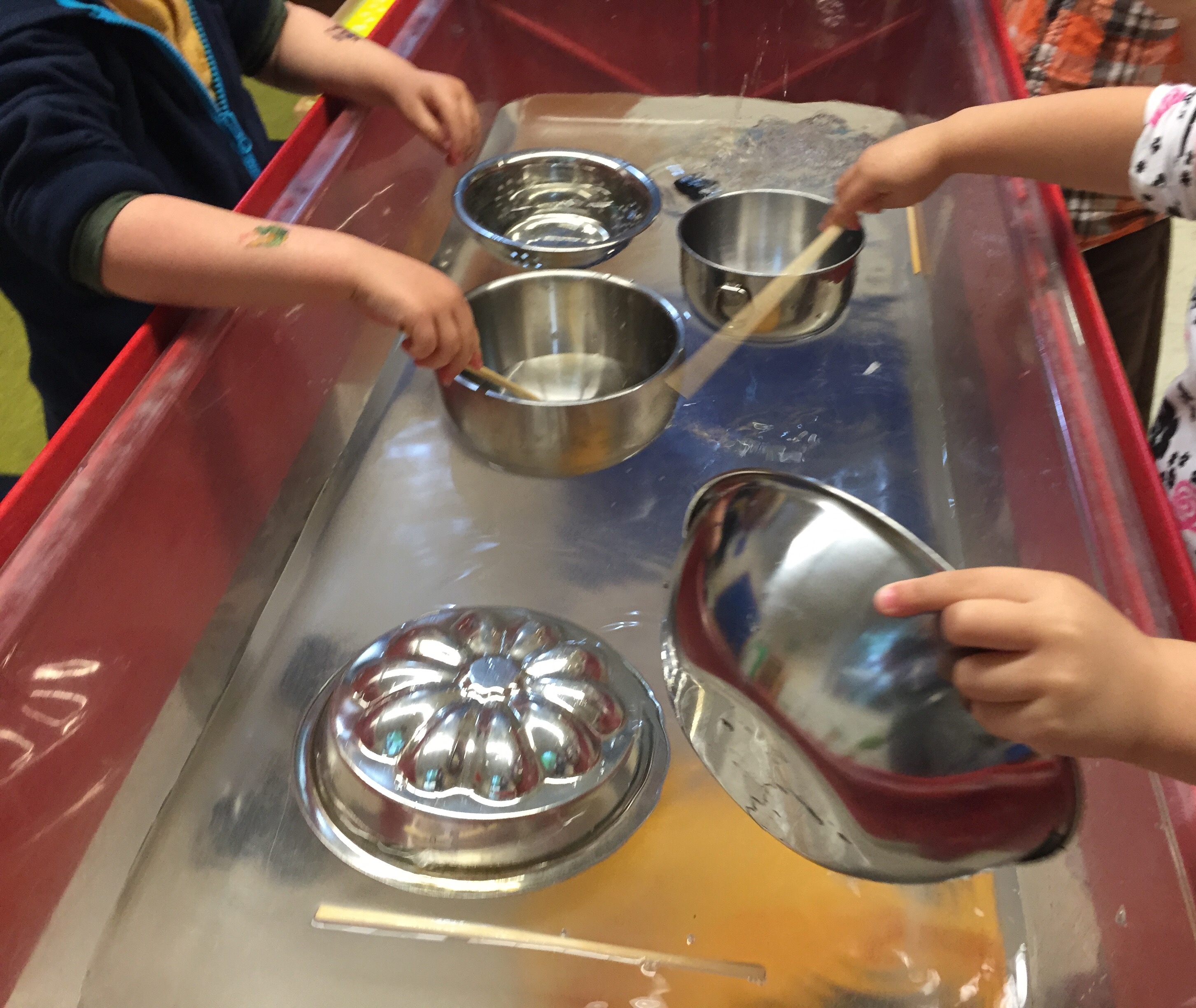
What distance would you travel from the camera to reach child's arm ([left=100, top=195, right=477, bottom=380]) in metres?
0.65

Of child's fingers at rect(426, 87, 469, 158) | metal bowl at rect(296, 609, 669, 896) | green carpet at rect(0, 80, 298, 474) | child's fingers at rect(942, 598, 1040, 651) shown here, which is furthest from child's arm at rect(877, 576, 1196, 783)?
green carpet at rect(0, 80, 298, 474)

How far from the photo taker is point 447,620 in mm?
740

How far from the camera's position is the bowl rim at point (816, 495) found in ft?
1.74

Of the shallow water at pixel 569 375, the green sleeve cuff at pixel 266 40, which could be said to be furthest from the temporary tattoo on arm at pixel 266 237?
the green sleeve cuff at pixel 266 40

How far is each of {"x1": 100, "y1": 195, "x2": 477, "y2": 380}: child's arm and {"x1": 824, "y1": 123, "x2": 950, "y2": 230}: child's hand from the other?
44cm

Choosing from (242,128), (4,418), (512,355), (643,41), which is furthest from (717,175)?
(4,418)

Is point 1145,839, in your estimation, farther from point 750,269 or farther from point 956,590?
point 750,269

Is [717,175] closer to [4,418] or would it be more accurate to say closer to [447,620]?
[447,620]

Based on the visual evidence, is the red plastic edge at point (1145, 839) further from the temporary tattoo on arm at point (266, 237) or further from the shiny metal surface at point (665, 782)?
the temporary tattoo on arm at point (266, 237)

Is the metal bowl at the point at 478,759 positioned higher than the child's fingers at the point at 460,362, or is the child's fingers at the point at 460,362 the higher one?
the child's fingers at the point at 460,362

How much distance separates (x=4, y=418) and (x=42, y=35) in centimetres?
124

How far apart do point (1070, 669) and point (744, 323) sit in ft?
2.11

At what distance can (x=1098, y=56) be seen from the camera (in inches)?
40.6

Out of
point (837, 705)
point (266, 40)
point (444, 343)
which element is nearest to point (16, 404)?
point (266, 40)
